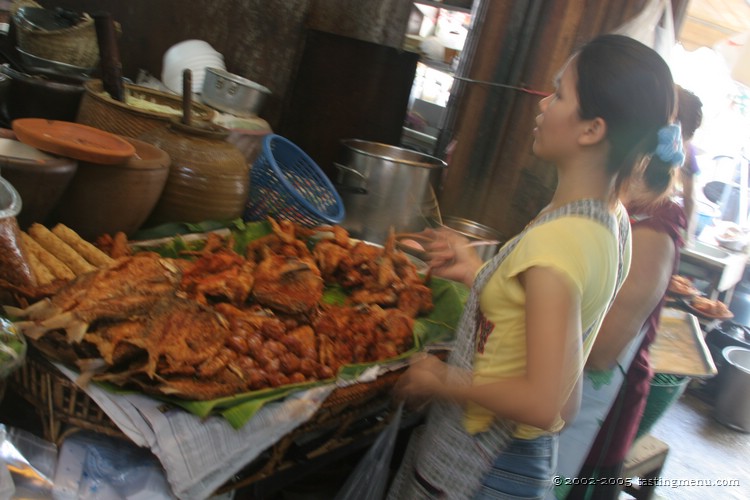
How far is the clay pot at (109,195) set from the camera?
243 centimetres

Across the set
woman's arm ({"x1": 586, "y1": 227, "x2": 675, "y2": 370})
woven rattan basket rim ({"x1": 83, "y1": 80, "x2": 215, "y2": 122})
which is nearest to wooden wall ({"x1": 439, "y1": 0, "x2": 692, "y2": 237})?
woman's arm ({"x1": 586, "y1": 227, "x2": 675, "y2": 370})

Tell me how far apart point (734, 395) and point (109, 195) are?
694 centimetres

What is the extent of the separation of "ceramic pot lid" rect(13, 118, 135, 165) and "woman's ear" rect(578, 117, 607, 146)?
1.75m

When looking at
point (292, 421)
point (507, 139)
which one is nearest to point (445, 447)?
point (292, 421)

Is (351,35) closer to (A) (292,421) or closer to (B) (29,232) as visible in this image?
(B) (29,232)

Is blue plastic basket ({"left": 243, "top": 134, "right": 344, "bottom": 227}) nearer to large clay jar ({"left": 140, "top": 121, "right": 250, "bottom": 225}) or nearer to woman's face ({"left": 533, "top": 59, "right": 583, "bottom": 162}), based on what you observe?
large clay jar ({"left": 140, "top": 121, "right": 250, "bottom": 225})

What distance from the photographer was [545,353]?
1469 mm

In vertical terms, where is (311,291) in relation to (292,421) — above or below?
above

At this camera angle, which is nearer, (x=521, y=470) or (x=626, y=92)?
(x=626, y=92)

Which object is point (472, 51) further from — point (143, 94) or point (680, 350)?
point (680, 350)

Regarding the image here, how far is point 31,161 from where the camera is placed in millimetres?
2086

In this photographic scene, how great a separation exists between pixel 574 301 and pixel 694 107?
5.22 feet

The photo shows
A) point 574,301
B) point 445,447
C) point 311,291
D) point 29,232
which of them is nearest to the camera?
point 574,301

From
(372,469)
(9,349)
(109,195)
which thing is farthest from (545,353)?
(109,195)
